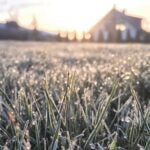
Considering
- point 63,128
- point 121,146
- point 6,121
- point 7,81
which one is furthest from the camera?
point 7,81

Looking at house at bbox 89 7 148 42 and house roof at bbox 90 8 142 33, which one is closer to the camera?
house at bbox 89 7 148 42

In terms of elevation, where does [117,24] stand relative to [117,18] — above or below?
below

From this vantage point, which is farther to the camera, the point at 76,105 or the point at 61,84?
the point at 61,84

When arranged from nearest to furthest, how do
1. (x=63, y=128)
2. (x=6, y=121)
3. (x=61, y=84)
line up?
1. (x=63, y=128)
2. (x=6, y=121)
3. (x=61, y=84)

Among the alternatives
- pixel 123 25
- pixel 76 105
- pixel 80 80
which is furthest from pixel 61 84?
pixel 123 25

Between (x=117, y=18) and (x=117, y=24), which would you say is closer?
(x=117, y=24)

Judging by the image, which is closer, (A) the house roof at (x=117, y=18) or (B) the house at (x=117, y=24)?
(B) the house at (x=117, y=24)

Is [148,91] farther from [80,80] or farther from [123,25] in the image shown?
[123,25]

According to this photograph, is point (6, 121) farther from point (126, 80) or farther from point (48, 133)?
point (126, 80)
